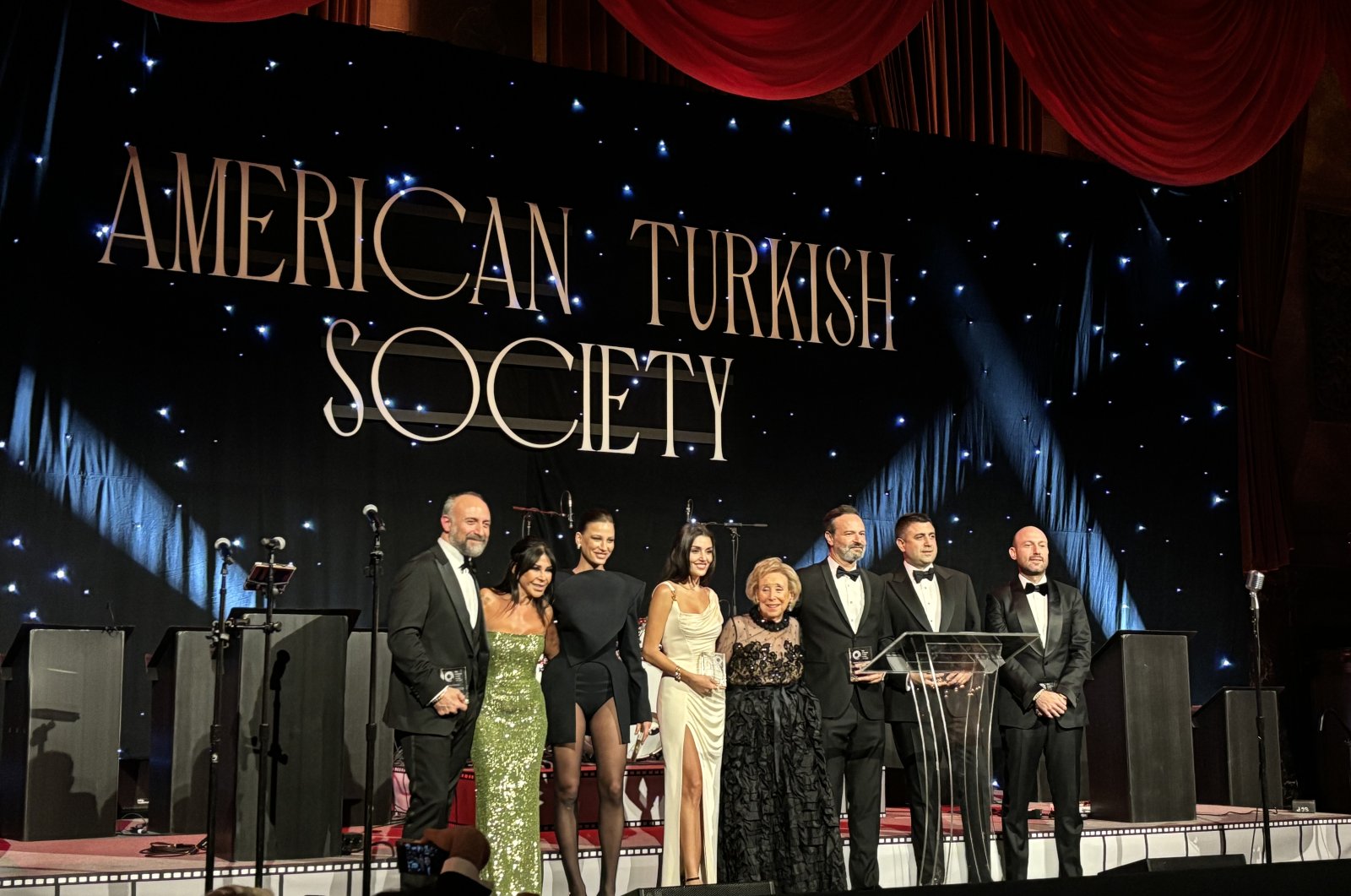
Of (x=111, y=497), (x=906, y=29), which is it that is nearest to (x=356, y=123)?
(x=111, y=497)

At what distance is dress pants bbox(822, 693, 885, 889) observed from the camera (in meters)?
6.57

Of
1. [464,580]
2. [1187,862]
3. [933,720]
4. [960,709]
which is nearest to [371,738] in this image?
[464,580]

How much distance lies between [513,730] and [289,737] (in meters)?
1.03

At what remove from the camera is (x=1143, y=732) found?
8250 millimetres

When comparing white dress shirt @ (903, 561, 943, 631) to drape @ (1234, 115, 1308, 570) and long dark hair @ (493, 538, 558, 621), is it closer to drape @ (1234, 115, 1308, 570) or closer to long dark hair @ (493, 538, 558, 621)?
long dark hair @ (493, 538, 558, 621)

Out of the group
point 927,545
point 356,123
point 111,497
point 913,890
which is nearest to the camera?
point 913,890

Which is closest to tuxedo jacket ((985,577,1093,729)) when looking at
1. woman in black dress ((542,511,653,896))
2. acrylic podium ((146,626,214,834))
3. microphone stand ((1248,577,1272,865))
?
microphone stand ((1248,577,1272,865))

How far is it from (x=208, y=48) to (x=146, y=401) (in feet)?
6.35

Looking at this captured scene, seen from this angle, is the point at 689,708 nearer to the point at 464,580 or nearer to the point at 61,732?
the point at 464,580

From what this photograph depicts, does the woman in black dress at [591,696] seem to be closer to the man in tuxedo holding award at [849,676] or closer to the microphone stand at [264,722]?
the man in tuxedo holding award at [849,676]

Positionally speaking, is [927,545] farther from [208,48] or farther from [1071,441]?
[208,48]

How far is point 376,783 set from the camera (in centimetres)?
709

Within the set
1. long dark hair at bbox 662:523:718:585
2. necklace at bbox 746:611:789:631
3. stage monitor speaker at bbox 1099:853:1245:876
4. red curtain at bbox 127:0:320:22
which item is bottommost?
stage monitor speaker at bbox 1099:853:1245:876

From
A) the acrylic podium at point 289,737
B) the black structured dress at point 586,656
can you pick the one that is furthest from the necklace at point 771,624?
the acrylic podium at point 289,737
